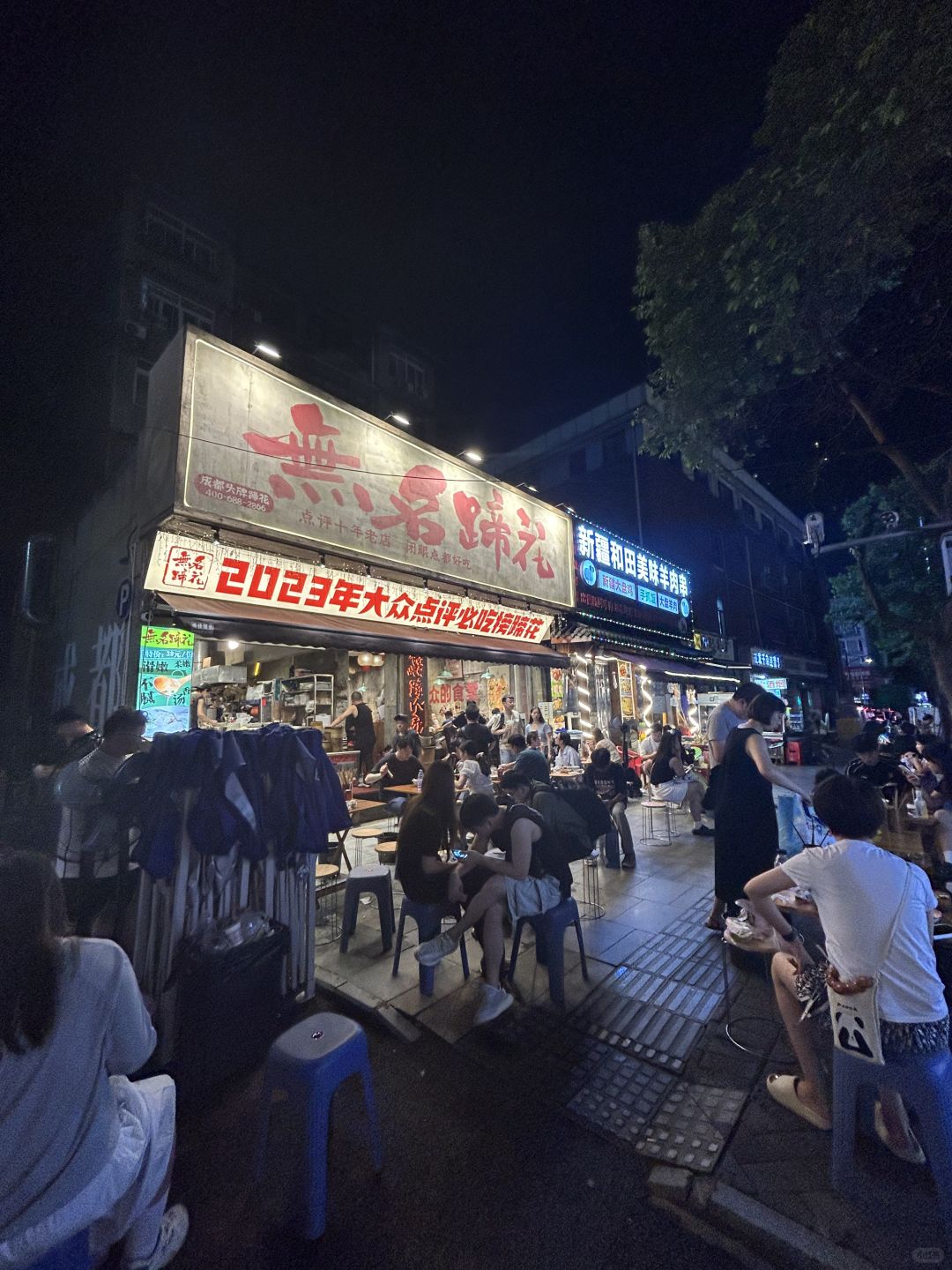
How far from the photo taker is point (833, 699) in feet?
133

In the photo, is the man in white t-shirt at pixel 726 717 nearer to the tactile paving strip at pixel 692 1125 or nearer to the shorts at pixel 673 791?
the tactile paving strip at pixel 692 1125

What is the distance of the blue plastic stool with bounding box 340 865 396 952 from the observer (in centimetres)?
539

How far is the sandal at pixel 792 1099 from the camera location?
293cm

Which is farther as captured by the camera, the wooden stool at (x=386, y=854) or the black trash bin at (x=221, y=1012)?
the wooden stool at (x=386, y=854)

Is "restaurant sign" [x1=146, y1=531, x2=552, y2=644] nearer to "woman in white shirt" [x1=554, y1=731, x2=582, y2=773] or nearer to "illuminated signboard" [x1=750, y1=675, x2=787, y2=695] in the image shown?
"woman in white shirt" [x1=554, y1=731, x2=582, y2=773]

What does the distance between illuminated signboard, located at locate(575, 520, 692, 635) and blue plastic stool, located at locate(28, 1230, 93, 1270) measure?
44.2 ft

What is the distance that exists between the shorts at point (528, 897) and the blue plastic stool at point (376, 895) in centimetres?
161

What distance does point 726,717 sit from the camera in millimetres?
5980

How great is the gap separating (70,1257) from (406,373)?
2832 centimetres

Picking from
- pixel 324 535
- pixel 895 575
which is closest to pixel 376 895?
pixel 324 535

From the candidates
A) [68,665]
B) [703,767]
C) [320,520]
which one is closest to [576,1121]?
[320,520]

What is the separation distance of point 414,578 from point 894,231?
10205 mm

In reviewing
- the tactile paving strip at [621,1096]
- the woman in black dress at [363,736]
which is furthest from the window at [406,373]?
the tactile paving strip at [621,1096]

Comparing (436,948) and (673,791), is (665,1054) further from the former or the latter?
(673,791)
